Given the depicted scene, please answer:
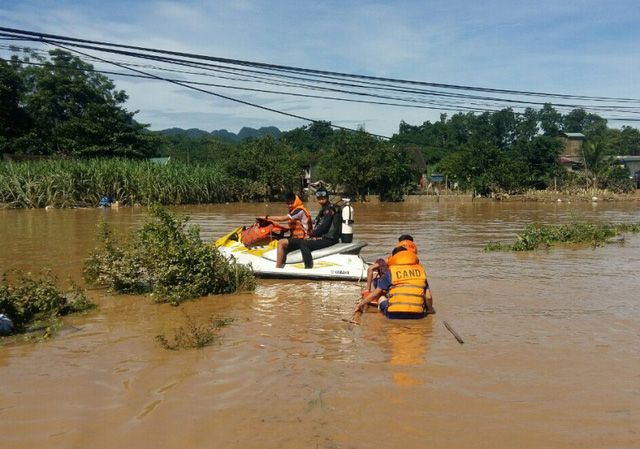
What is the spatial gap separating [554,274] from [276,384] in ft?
24.6

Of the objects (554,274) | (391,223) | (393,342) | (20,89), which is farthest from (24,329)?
(20,89)

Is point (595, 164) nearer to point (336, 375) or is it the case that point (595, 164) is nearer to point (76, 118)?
point (76, 118)

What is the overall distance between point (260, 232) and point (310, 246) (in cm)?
95

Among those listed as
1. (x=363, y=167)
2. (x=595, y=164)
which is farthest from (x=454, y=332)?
(x=595, y=164)

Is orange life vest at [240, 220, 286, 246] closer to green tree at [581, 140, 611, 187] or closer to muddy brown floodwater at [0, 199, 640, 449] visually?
muddy brown floodwater at [0, 199, 640, 449]

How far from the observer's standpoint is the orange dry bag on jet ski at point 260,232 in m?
10.5

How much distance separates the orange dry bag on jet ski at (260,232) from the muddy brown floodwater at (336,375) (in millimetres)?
999

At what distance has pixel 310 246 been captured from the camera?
33.4 ft

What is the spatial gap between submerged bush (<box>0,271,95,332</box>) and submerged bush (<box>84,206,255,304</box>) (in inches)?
39.6

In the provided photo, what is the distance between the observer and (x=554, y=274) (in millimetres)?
11109

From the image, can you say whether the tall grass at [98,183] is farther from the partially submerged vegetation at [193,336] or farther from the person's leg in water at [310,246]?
the partially submerged vegetation at [193,336]

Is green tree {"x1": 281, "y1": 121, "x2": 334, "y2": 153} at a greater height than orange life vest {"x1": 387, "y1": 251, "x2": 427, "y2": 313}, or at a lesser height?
greater

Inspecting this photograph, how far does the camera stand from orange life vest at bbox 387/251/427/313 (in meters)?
7.52

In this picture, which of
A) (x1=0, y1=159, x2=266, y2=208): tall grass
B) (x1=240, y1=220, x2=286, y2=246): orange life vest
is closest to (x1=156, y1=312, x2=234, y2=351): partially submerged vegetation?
(x1=240, y1=220, x2=286, y2=246): orange life vest
